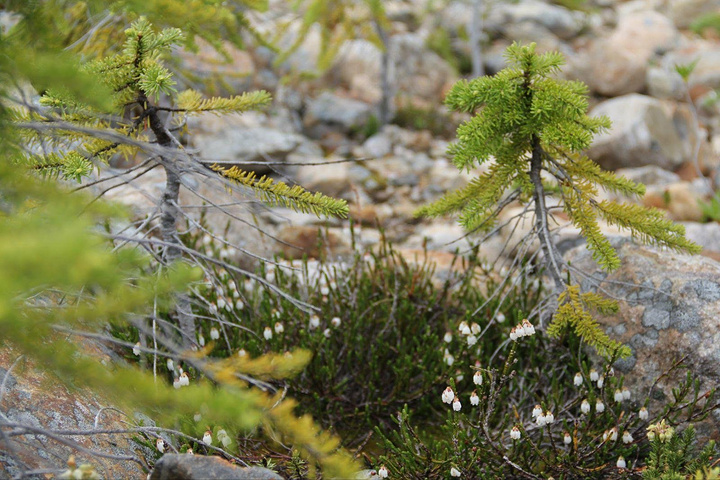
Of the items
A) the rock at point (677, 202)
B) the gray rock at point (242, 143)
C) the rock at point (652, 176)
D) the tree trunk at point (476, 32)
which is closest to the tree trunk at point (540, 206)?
the rock at point (677, 202)

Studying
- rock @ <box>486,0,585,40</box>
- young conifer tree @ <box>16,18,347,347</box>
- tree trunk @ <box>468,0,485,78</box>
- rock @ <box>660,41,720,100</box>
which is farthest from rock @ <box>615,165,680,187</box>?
young conifer tree @ <box>16,18,347,347</box>

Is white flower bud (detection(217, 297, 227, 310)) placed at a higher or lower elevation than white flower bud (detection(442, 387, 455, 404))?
lower

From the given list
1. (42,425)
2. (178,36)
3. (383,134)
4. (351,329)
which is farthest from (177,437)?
(383,134)

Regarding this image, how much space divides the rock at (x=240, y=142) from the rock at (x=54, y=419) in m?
4.56

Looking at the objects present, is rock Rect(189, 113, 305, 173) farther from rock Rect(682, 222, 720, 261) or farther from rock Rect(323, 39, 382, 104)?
rock Rect(682, 222, 720, 261)

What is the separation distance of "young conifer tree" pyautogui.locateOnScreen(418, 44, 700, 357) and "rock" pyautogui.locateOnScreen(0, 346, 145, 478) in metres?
1.77

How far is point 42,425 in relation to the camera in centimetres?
241

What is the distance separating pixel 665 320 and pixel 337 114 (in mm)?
6509

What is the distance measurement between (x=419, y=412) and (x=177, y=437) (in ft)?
4.46

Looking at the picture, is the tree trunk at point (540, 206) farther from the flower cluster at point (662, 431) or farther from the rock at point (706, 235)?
the rock at point (706, 235)

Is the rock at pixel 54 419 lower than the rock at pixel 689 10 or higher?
lower

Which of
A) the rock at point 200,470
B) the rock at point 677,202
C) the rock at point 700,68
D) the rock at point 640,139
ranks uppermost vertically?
the rock at point 700,68

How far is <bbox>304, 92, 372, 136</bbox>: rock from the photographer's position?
28.9ft

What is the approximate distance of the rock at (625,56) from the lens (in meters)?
9.48
